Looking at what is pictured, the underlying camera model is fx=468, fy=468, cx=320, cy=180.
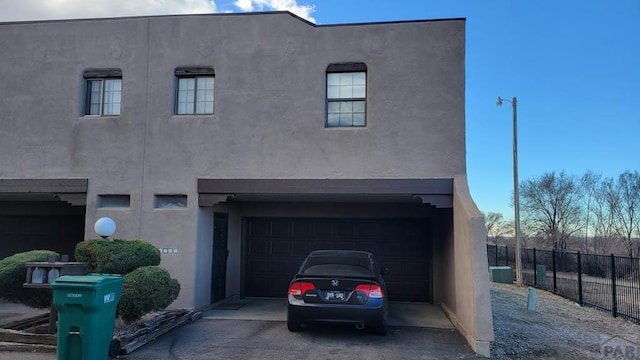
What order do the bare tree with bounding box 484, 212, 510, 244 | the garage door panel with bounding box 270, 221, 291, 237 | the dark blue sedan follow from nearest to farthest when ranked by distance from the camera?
1. the dark blue sedan
2. the garage door panel with bounding box 270, 221, 291, 237
3. the bare tree with bounding box 484, 212, 510, 244

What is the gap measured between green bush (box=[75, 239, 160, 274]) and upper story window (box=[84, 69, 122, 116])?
3.79 m

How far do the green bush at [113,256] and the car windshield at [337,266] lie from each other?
285 centimetres

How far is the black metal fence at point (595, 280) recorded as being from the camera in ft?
38.2

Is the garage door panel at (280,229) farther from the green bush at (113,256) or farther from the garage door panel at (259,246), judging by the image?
the green bush at (113,256)

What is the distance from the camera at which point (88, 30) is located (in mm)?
10648

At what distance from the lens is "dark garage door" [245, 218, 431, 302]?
40.3 feet

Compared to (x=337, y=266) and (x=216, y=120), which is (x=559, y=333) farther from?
(x=216, y=120)

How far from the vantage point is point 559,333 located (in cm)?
916

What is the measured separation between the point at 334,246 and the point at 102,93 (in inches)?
267

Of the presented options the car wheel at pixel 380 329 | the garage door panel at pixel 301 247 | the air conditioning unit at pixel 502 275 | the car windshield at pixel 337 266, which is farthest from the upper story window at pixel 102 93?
the air conditioning unit at pixel 502 275

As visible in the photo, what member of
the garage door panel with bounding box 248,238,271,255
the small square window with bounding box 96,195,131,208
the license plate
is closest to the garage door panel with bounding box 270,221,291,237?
the garage door panel with bounding box 248,238,271,255

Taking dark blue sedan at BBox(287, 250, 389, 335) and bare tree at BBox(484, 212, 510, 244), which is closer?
dark blue sedan at BBox(287, 250, 389, 335)

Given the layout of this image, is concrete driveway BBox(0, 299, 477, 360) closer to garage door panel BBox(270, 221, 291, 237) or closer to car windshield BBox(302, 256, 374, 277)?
car windshield BBox(302, 256, 374, 277)

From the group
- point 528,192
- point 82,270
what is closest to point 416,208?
point 82,270
